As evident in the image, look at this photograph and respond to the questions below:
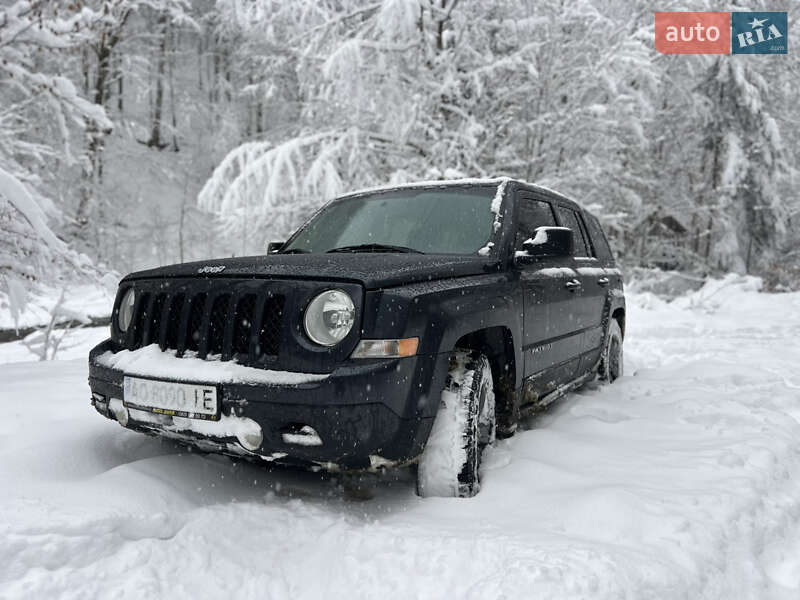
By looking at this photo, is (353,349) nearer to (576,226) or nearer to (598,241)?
(576,226)

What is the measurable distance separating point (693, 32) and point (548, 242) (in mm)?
14752

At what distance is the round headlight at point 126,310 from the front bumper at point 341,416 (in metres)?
0.73

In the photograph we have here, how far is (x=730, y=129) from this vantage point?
20516 mm

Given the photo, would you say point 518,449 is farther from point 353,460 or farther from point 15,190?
point 15,190

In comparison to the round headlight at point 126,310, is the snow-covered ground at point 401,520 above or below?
below

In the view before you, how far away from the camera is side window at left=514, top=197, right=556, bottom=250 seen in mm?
3619

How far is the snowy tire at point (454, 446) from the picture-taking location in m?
2.73

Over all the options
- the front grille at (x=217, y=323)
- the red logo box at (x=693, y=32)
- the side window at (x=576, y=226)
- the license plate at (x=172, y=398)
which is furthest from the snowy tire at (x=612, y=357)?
the red logo box at (x=693, y=32)

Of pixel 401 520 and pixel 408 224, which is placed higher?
pixel 408 224

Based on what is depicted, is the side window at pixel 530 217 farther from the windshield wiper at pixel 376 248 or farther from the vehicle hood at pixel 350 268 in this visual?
the windshield wiper at pixel 376 248

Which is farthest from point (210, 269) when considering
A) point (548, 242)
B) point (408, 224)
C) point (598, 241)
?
point (598, 241)

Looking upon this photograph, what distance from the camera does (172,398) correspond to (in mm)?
2543

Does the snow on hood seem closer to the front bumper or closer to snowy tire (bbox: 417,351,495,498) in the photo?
the front bumper

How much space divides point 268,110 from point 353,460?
94.0 feet
